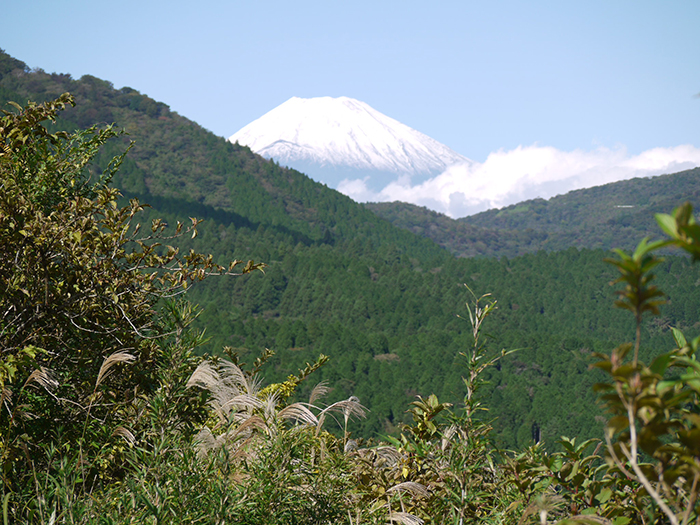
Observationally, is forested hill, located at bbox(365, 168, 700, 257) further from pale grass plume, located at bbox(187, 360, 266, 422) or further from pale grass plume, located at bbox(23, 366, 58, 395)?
pale grass plume, located at bbox(23, 366, 58, 395)

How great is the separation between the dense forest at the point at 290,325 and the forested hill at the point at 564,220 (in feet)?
3.04

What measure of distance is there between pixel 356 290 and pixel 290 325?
48.2 ft

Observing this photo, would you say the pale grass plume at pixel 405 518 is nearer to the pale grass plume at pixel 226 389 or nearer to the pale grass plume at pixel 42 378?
the pale grass plume at pixel 226 389

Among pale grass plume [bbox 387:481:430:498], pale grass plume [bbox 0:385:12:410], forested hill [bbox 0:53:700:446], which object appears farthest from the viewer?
forested hill [bbox 0:53:700:446]

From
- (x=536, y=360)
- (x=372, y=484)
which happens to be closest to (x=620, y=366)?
(x=372, y=484)

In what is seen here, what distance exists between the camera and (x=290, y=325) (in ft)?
169

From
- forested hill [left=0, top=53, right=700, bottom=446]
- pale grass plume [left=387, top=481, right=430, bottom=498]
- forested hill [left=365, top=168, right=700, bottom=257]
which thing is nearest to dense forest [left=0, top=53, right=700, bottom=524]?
pale grass plume [left=387, top=481, right=430, bottom=498]

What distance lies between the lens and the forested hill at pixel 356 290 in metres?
43.2

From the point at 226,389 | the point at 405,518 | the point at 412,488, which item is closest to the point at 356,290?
the point at 226,389

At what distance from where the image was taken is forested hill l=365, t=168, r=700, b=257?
114 m

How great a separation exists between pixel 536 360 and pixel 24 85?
7310 cm

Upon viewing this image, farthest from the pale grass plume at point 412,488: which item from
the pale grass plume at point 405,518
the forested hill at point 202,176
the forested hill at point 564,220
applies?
the forested hill at point 564,220

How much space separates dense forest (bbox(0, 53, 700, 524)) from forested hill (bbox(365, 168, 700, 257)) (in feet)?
3.04

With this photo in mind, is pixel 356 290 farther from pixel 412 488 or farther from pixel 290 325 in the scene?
A: pixel 412 488
